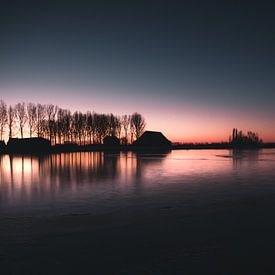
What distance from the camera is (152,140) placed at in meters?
109

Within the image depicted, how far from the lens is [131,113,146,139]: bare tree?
10275 cm

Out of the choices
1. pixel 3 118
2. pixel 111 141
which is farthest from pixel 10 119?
pixel 111 141

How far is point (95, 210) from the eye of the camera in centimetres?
880

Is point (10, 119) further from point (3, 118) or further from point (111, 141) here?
point (111, 141)

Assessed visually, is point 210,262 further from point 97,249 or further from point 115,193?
point 115,193

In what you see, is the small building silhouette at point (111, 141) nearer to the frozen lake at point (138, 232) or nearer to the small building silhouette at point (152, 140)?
the small building silhouette at point (152, 140)

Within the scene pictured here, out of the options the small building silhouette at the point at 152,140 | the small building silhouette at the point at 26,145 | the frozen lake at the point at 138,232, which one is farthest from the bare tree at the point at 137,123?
the frozen lake at the point at 138,232

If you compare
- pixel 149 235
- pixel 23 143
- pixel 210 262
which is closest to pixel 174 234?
pixel 149 235

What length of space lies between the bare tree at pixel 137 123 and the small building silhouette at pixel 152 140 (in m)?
3.41

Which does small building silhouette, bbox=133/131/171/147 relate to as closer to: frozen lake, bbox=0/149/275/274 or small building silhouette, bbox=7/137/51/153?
small building silhouette, bbox=7/137/51/153

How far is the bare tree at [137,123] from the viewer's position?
103 meters

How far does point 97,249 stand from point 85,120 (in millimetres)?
89966

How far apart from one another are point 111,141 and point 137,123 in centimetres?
1308

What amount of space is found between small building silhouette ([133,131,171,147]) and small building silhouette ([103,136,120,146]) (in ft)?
24.7
